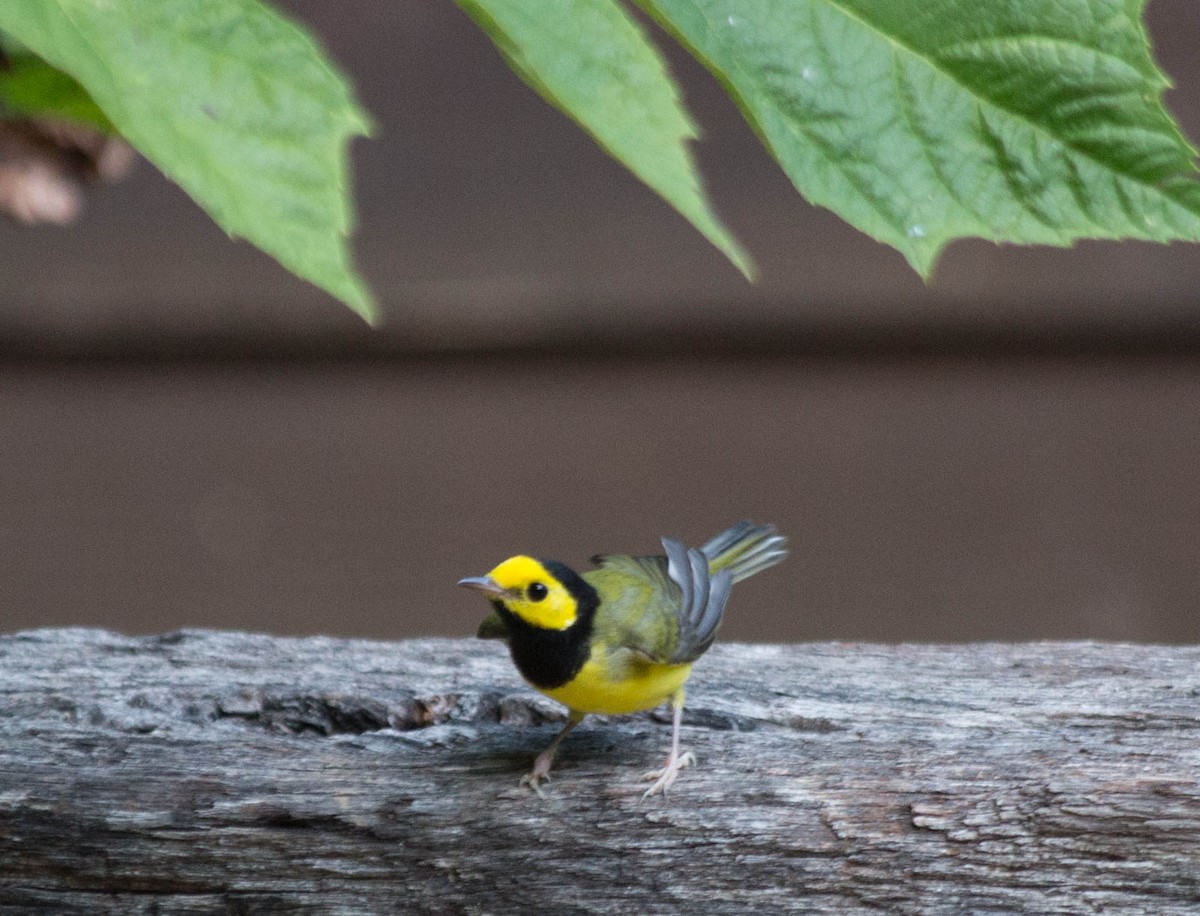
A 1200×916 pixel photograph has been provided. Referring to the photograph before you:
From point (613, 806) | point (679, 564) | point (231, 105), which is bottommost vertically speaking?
point (613, 806)

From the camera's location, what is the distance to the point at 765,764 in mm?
922

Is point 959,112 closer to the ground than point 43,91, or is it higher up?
closer to the ground

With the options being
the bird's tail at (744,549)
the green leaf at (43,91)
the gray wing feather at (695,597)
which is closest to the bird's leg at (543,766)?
the gray wing feather at (695,597)

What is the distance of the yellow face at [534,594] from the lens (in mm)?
1060

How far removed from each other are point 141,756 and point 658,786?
1.25 feet

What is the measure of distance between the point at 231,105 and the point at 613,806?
2.24ft

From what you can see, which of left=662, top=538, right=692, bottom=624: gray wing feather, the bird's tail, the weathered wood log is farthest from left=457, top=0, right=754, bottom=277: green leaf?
the bird's tail

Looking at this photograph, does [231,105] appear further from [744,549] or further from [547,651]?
[744,549]

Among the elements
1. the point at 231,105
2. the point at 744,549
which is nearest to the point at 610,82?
the point at 231,105

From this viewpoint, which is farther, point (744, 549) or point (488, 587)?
point (744, 549)

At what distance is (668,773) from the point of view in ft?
2.98

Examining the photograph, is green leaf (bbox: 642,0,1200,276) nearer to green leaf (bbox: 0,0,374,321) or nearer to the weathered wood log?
green leaf (bbox: 0,0,374,321)

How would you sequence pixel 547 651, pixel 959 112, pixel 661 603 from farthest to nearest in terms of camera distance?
pixel 661 603 → pixel 547 651 → pixel 959 112

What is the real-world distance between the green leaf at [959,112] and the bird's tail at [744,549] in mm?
900
